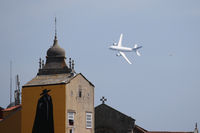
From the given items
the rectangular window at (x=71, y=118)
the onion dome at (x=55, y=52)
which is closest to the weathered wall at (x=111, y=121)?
the rectangular window at (x=71, y=118)

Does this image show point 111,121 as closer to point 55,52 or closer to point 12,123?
point 55,52

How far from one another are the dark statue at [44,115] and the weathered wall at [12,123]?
157 inches

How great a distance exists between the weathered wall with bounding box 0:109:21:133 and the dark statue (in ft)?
13.1

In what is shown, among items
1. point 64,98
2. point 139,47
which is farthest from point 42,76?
point 139,47

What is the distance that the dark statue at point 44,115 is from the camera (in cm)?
6519

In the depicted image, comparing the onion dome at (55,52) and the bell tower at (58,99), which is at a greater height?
the onion dome at (55,52)

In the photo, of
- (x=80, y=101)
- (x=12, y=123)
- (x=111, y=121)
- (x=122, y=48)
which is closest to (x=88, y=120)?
(x=80, y=101)

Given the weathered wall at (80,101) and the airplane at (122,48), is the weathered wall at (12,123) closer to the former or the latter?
A: the weathered wall at (80,101)

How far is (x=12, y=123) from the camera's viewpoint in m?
69.3

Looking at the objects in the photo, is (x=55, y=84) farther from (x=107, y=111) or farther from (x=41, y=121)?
(x=107, y=111)

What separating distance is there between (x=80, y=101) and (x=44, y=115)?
183 inches

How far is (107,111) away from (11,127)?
12450 mm

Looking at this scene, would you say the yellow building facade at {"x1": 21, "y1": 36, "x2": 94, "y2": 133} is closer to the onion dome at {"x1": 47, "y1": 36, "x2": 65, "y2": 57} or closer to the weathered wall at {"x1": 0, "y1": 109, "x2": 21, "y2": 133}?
the onion dome at {"x1": 47, "y1": 36, "x2": 65, "y2": 57}

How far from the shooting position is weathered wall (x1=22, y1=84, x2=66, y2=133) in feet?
211
